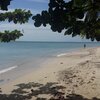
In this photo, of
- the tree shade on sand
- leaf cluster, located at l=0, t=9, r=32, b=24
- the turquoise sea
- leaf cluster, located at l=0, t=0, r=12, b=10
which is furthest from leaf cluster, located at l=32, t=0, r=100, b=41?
the turquoise sea

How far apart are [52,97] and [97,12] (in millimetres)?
3742

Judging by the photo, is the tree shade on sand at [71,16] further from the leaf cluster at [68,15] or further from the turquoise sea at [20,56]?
the turquoise sea at [20,56]

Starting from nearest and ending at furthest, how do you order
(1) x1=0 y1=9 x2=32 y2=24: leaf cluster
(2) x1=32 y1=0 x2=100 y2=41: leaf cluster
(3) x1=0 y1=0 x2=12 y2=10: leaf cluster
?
(2) x1=32 y1=0 x2=100 y2=41: leaf cluster, (3) x1=0 y1=0 x2=12 y2=10: leaf cluster, (1) x1=0 y1=9 x2=32 y2=24: leaf cluster

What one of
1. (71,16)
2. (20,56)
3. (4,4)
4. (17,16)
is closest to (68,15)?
(71,16)

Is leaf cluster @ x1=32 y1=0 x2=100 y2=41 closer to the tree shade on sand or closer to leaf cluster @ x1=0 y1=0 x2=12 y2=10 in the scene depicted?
the tree shade on sand

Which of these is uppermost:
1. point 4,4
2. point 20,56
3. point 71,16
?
point 4,4

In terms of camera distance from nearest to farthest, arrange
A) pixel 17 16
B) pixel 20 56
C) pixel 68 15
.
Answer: pixel 68 15 < pixel 17 16 < pixel 20 56

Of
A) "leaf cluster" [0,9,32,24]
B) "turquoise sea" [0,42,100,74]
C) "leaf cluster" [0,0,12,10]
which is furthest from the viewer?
"turquoise sea" [0,42,100,74]

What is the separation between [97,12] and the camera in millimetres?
8805

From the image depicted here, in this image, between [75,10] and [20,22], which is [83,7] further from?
[20,22]

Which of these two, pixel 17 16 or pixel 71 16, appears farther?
pixel 17 16

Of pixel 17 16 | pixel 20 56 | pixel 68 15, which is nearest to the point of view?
pixel 68 15

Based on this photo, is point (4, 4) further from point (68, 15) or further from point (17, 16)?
point (17, 16)

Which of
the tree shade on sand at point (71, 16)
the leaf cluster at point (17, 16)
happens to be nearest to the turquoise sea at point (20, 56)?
the leaf cluster at point (17, 16)
